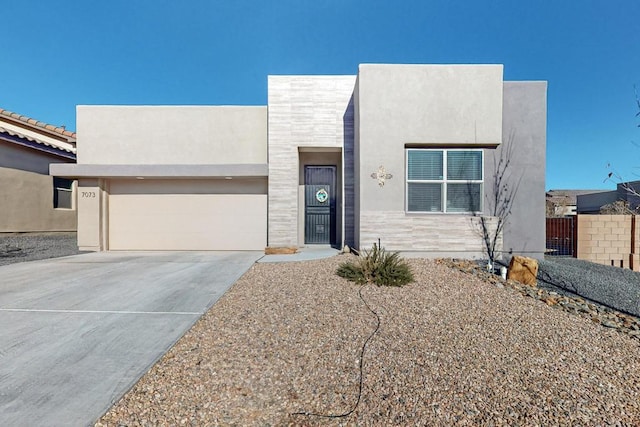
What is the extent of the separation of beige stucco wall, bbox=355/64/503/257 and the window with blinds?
25cm

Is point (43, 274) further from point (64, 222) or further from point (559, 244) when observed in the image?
point (559, 244)

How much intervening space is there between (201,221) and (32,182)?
7166 mm

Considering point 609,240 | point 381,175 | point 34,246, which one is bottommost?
point 34,246

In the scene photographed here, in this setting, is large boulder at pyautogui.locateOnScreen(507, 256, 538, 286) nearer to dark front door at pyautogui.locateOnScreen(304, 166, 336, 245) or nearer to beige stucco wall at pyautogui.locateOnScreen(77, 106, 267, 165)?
dark front door at pyautogui.locateOnScreen(304, 166, 336, 245)

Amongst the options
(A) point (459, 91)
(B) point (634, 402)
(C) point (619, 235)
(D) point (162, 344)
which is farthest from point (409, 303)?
(C) point (619, 235)

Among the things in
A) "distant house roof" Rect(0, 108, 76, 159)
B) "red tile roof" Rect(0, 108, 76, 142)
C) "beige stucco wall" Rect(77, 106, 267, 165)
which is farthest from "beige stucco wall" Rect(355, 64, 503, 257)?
"red tile roof" Rect(0, 108, 76, 142)

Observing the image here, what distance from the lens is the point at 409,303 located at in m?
4.27

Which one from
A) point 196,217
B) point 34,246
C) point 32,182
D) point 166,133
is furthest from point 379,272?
point 32,182

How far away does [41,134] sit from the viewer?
13.4 meters

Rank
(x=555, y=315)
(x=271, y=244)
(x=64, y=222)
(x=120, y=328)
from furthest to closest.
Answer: (x=64, y=222), (x=271, y=244), (x=555, y=315), (x=120, y=328)

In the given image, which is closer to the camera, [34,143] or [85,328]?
[85,328]

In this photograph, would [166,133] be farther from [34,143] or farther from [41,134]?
[41,134]

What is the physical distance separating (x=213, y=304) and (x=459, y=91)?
7600 mm

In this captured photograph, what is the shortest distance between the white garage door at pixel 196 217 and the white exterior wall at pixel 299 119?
1.42 metres
